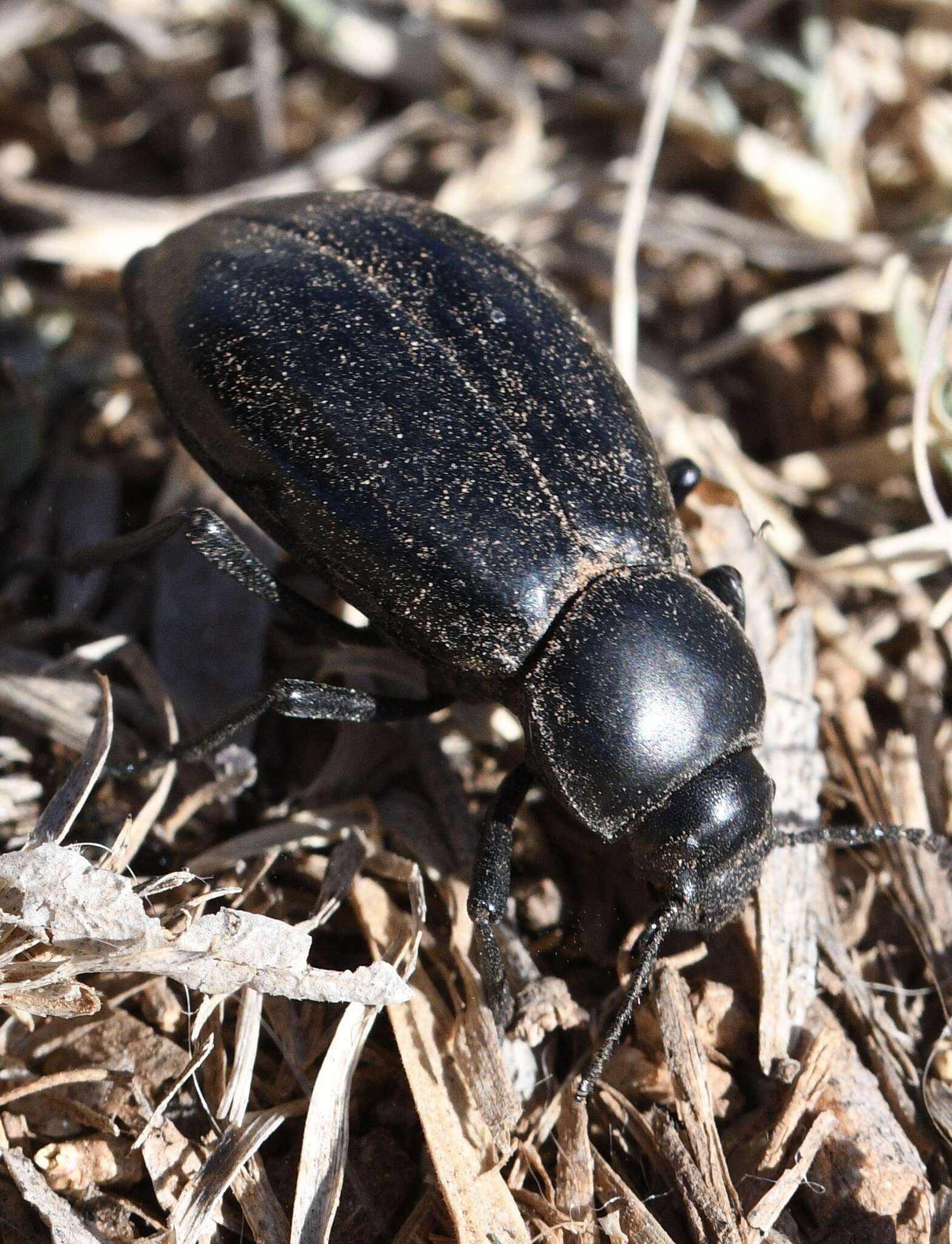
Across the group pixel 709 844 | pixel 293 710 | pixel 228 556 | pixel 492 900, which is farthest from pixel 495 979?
pixel 228 556

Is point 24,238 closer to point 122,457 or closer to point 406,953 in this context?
point 122,457

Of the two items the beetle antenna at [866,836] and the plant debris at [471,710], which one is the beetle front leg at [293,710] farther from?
the beetle antenna at [866,836]

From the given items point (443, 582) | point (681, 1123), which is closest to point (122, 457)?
point (443, 582)

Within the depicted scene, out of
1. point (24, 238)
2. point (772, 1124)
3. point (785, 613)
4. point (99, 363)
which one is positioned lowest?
point (772, 1124)

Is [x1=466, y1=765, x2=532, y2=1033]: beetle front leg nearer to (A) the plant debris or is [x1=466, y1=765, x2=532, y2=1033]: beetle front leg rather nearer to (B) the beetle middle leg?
(A) the plant debris

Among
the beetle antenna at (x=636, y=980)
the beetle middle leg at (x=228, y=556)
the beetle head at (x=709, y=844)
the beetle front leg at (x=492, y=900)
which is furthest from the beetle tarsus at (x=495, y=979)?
the beetle middle leg at (x=228, y=556)
